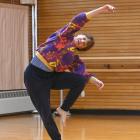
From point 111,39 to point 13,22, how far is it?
1.96m

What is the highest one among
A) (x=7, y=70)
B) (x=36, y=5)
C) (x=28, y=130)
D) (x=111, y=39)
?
(x=36, y=5)

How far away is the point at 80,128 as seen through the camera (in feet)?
22.4

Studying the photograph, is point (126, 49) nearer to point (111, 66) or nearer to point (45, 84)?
point (111, 66)

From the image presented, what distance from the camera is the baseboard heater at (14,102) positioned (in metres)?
8.48

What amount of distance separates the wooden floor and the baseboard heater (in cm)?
15

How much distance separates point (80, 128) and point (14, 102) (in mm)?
2246

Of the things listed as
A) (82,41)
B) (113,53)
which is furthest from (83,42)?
(113,53)

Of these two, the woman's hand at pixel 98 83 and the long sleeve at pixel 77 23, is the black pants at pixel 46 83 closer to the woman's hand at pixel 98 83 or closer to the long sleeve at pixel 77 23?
the woman's hand at pixel 98 83

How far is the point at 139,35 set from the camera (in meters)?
8.19

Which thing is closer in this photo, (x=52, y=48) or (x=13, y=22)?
(x=52, y=48)

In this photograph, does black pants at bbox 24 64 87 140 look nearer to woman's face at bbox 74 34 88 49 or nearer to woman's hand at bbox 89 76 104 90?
woman's hand at bbox 89 76 104 90

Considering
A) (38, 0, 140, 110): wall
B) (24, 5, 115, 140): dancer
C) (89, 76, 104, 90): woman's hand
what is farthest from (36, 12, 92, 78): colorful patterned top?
(38, 0, 140, 110): wall

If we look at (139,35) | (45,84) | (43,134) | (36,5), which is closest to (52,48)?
(45,84)

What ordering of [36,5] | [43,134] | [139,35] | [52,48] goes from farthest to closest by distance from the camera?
[36,5]
[139,35]
[43,134]
[52,48]
